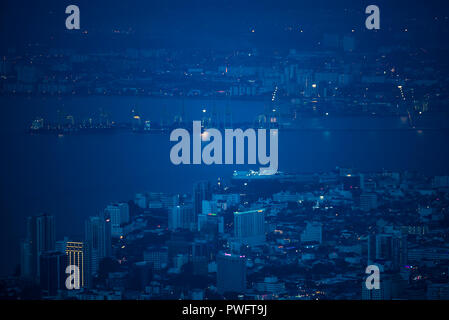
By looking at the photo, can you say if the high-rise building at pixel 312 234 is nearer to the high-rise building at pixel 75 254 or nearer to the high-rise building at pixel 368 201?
the high-rise building at pixel 368 201

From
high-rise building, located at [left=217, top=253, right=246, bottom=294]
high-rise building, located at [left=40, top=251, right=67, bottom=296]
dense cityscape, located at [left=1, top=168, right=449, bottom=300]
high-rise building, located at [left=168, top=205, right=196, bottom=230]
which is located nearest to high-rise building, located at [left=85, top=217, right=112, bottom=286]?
dense cityscape, located at [left=1, top=168, right=449, bottom=300]

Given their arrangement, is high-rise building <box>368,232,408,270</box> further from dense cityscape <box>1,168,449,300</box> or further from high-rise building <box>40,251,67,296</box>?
high-rise building <box>40,251,67,296</box>

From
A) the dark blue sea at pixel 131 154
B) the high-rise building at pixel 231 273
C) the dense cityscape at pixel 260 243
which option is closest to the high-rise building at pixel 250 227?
the dense cityscape at pixel 260 243

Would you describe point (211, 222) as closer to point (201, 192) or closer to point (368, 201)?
point (201, 192)

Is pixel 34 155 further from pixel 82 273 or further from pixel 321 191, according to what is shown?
pixel 321 191

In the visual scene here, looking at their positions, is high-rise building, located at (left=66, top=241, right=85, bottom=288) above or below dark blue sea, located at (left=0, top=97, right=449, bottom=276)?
below
